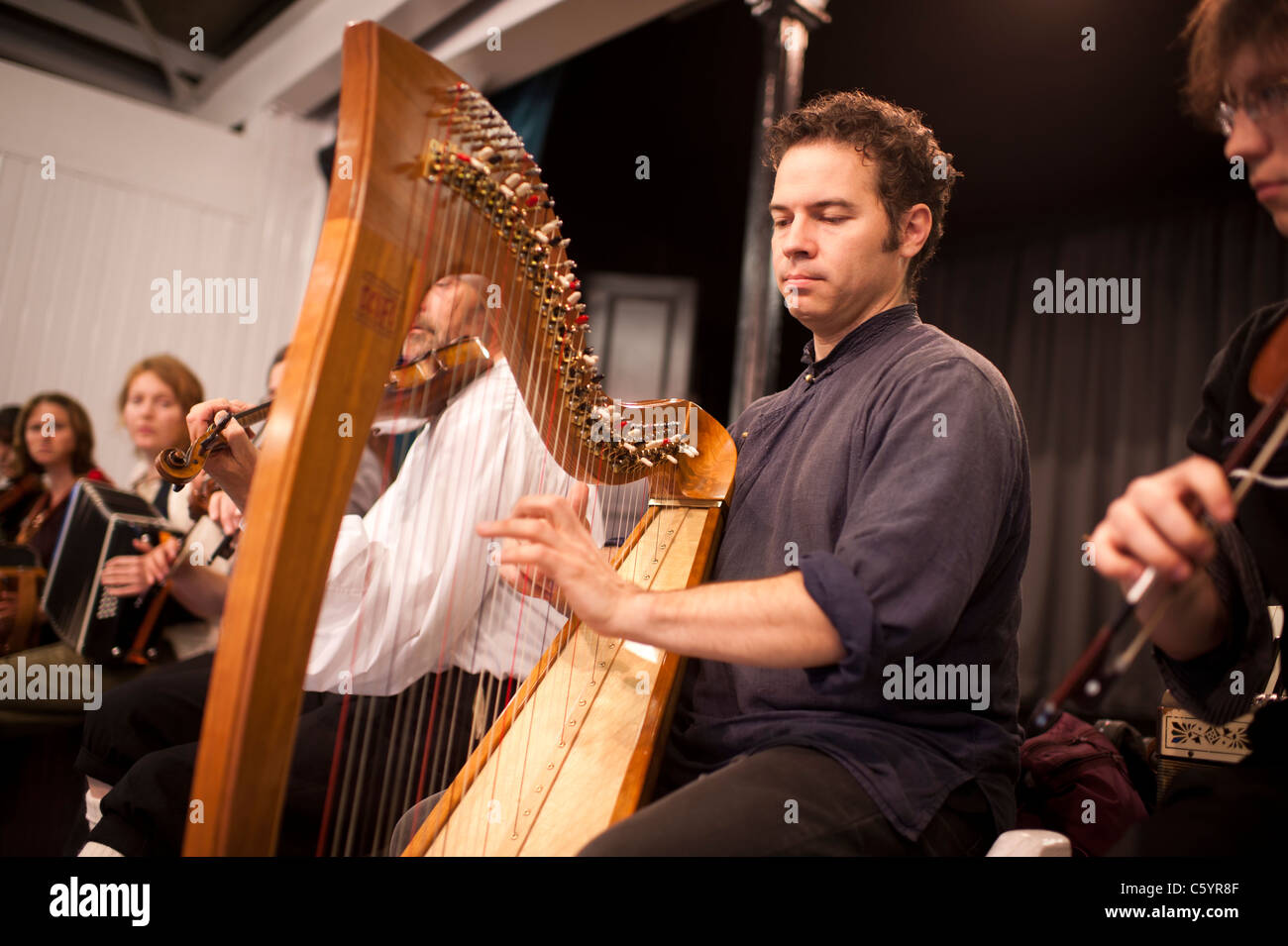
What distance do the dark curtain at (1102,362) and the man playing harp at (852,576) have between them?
9.63 feet

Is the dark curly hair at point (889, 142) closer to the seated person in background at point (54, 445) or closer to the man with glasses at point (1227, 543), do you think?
the man with glasses at point (1227, 543)

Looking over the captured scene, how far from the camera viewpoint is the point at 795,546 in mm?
1318

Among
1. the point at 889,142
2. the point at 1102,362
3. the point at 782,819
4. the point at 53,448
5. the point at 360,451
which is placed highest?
the point at 1102,362

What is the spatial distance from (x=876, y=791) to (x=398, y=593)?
887mm

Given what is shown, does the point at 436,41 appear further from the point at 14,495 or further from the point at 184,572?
the point at 184,572

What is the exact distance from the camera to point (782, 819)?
1.03 m

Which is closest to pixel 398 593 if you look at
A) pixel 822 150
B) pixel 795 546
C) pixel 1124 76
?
pixel 795 546

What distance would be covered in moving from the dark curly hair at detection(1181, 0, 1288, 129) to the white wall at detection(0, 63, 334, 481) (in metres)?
4.65

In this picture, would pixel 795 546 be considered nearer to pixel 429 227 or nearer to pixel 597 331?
pixel 429 227

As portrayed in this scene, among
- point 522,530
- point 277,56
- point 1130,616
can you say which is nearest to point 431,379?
point 522,530

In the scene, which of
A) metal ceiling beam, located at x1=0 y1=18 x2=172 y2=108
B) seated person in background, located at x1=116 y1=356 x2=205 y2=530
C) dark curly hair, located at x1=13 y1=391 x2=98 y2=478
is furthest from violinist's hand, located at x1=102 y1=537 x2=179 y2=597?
metal ceiling beam, located at x1=0 y1=18 x2=172 y2=108

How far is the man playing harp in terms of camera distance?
102 centimetres

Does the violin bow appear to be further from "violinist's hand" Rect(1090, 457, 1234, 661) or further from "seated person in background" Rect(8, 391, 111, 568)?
"seated person in background" Rect(8, 391, 111, 568)

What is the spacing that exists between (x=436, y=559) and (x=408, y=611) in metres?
0.10
